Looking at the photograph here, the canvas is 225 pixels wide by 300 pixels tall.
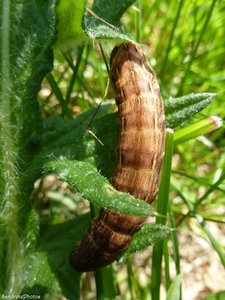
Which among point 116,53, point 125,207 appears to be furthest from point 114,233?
point 116,53

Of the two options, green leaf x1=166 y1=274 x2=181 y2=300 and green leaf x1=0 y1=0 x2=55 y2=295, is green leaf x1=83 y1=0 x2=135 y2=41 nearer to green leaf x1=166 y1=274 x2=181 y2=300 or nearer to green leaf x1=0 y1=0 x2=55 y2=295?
green leaf x1=0 y1=0 x2=55 y2=295

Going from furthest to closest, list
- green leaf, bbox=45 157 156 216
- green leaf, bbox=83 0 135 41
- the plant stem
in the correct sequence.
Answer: the plant stem
green leaf, bbox=83 0 135 41
green leaf, bbox=45 157 156 216

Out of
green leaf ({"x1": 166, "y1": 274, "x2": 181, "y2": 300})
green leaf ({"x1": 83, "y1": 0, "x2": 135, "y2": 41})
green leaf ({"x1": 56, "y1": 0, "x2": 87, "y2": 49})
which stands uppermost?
green leaf ({"x1": 83, "y1": 0, "x2": 135, "y2": 41})

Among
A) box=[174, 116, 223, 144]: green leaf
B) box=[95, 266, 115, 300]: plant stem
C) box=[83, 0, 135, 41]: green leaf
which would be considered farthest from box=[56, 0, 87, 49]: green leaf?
box=[95, 266, 115, 300]: plant stem

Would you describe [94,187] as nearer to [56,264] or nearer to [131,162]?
[131,162]

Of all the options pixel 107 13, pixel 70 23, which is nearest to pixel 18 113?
pixel 70 23

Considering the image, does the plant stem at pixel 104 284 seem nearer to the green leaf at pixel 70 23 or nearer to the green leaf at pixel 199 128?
the green leaf at pixel 199 128
